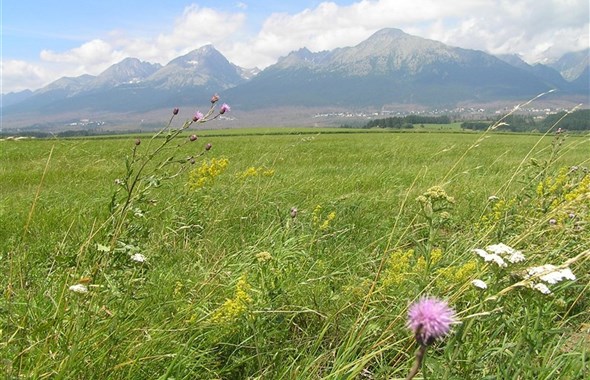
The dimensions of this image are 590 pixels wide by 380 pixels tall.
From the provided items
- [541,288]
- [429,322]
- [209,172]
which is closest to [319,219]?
[209,172]

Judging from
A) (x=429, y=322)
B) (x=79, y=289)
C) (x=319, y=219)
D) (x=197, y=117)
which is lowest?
(x=319, y=219)

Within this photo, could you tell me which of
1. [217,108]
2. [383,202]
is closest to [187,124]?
[217,108]

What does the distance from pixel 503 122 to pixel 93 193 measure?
5.90 m

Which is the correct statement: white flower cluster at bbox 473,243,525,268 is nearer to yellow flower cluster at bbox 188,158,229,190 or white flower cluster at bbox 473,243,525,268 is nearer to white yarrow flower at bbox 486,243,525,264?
white yarrow flower at bbox 486,243,525,264

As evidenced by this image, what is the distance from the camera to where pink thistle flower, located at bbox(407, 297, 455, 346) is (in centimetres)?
106

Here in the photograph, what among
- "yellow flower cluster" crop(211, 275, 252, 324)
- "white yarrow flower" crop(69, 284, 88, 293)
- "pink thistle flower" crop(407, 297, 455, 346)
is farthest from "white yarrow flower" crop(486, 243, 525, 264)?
"white yarrow flower" crop(69, 284, 88, 293)

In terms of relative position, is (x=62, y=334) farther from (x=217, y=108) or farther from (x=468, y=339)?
(x=468, y=339)

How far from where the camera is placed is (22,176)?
30.9 feet

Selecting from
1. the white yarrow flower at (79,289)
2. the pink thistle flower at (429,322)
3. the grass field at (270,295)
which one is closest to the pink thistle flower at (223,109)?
the grass field at (270,295)

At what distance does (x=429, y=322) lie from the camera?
108 centimetres

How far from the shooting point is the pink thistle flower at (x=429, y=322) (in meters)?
1.06

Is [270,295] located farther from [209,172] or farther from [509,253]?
[209,172]

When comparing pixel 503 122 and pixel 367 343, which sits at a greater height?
pixel 503 122

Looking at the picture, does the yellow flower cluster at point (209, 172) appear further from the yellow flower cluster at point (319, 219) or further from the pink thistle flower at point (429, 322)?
the pink thistle flower at point (429, 322)
